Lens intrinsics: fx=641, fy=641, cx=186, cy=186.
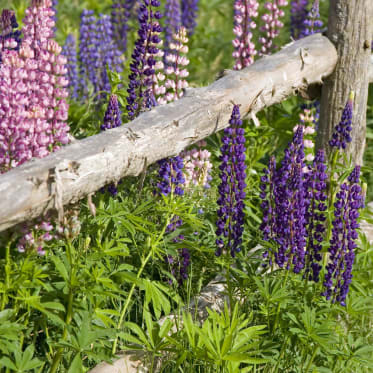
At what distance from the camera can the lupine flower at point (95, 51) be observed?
231 inches

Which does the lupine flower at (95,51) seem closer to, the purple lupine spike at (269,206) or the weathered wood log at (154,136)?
the weathered wood log at (154,136)

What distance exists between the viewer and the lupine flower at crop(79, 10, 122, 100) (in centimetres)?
588

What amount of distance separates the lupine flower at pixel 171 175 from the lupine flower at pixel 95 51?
2448 mm

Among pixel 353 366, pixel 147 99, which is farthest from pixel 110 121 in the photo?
pixel 353 366

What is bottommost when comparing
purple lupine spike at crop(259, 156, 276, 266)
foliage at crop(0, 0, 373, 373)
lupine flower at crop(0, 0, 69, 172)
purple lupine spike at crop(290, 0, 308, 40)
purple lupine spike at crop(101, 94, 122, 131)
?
foliage at crop(0, 0, 373, 373)

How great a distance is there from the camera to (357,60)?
14.6ft

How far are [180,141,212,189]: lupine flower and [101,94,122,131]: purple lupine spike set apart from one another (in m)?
0.63

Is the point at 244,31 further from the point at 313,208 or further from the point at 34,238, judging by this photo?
the point at 34,238

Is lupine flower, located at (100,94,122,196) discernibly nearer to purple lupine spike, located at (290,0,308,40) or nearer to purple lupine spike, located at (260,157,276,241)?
purple lupine spike, located at (260,157,276,241)

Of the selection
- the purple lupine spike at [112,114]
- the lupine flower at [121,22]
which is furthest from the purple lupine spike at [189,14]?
the purple lupine spike at [112,114]

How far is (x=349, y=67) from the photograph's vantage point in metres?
4.46

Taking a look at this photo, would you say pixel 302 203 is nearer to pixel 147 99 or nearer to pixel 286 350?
pixel 286 350

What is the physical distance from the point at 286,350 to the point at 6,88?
1918mm

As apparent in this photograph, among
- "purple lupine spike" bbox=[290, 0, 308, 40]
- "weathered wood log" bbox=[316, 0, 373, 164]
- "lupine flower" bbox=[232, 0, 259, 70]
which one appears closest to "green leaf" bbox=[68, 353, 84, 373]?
"weathered wood log" bbox=[316, 0, 373, 164]
